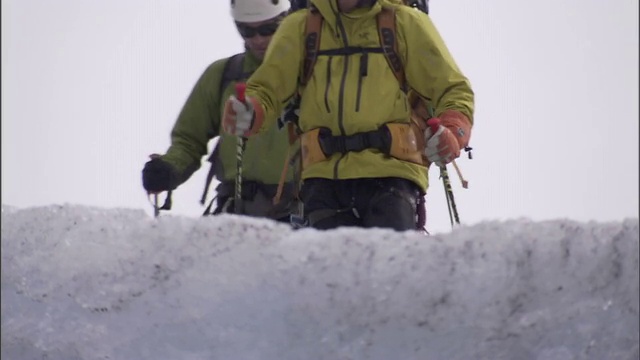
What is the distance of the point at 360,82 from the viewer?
620cm

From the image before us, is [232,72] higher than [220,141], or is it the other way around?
[232,72]

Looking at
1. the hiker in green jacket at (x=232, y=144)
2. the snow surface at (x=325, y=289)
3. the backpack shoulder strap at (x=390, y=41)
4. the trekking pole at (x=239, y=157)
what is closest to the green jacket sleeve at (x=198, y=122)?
the hiker in green jacket at (x=232, y=144)

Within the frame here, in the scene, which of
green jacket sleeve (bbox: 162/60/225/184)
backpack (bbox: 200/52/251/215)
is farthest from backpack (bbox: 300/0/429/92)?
green jacket sleeve (bbox: 162/60/225/184)

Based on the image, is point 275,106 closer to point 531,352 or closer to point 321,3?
point 321,3

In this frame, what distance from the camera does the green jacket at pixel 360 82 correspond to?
6.20 meters

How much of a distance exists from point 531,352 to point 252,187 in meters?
3.92

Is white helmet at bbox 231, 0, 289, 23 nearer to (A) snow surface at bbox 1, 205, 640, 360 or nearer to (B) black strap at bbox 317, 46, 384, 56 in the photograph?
(B) black strap at bbox 317, 46, 384, 56

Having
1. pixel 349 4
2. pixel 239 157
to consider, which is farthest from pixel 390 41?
pixel 239 157

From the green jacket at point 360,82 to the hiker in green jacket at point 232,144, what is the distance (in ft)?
5.48

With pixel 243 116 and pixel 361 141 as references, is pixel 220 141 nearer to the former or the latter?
pixel 243 116

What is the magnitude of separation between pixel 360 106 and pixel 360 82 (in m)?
0.12

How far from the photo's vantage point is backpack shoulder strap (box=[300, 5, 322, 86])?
20.8 ft

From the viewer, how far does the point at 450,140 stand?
5988 millimetres

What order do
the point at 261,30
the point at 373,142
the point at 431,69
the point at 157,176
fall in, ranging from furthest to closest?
the point at 261,30 → the point at 157,176 → the point at 431,69 → the point at 373,142
